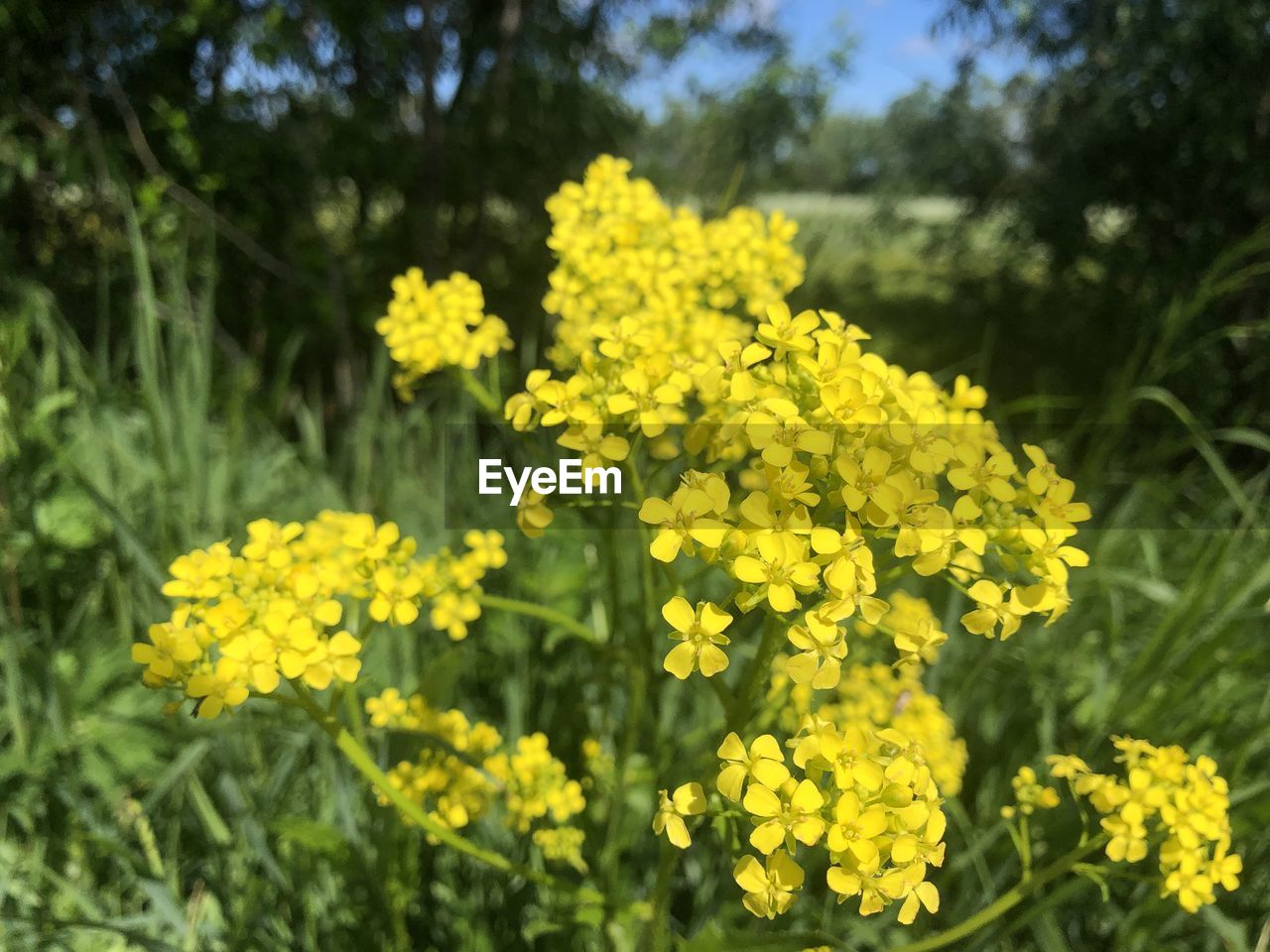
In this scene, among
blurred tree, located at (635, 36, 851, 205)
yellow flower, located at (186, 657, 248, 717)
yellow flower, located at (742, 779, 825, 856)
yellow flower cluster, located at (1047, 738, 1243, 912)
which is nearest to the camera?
yellow flower, located at (742, 779, 825, 856)

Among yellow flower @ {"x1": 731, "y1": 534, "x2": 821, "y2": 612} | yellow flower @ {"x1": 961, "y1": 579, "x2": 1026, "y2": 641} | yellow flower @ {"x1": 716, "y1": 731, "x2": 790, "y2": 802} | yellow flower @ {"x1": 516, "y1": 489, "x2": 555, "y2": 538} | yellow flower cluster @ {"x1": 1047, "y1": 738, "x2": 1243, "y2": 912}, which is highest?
yellow flower @ {"x1": 516, "y1": 489, "x2": 555, "y2": 538}

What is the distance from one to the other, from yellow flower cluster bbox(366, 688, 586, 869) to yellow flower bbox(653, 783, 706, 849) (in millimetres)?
390

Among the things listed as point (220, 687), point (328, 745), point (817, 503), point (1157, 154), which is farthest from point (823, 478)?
point (1157, 154)

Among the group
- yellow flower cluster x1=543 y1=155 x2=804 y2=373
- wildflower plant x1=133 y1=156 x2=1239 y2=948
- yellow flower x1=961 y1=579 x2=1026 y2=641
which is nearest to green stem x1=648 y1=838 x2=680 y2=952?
wildflower plant x1=133 y1=156 x2=1239 y2=948

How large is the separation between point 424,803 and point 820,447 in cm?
73

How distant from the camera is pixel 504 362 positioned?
11.8ft

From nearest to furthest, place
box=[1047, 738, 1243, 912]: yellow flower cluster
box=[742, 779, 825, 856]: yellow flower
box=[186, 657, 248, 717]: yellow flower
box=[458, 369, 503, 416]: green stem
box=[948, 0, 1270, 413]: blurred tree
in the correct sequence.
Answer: box=[742, 779, 825, 856]: yellow flower, box=[186, 657, 248, 717]: yellow flower, box=[1047, 738, 1243, 912]: yellow flower cluster, box=[458, 369, 503, 416]: green stem, box=[948, 0, 1270, 413]: blurred tree

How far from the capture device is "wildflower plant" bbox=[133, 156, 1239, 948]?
0.69 meters

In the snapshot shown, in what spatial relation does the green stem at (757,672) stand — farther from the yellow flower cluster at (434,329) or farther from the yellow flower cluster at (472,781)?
the yellow flower cluster at (434,329)

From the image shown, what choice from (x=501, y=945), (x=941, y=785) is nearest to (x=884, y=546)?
(x=941, y=785)

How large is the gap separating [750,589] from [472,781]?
529mm

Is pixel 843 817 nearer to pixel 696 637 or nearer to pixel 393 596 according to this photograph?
pixel 696 637

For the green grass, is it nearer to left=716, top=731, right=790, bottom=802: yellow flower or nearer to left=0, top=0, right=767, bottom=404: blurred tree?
left=716, top=731, right=790, bottom=802: yellow flower

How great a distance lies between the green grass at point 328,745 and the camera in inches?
47.9
